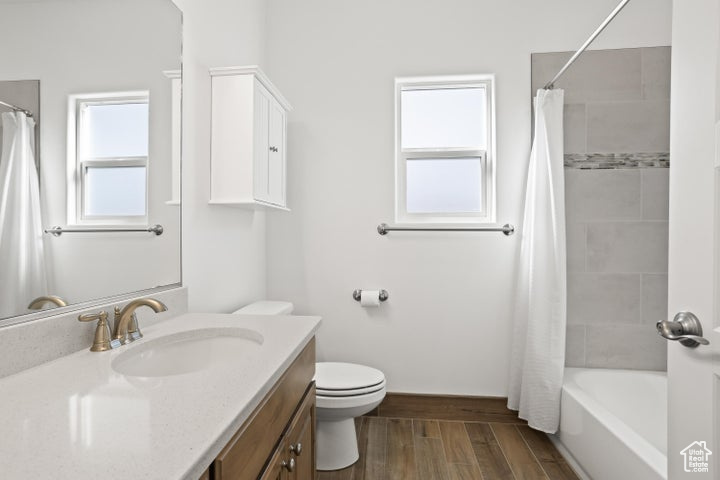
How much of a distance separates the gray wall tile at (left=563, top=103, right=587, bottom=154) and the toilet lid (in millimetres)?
1662

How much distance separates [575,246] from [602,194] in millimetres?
326

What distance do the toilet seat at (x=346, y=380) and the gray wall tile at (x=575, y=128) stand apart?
166 cm

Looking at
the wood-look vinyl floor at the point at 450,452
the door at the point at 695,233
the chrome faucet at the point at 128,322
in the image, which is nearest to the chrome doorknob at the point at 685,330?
the door at the point at 695,233

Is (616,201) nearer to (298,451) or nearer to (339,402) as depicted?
(339,402)

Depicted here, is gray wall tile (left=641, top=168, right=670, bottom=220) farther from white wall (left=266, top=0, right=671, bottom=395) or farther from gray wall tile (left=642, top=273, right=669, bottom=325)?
white wall (left=266, top=0, right=671, bottom=395)

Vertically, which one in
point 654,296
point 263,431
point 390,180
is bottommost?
point 263,431

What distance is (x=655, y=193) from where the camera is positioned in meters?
2.08

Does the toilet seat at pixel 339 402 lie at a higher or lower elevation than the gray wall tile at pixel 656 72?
lower

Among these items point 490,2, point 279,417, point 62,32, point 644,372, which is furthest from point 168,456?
point 490,2

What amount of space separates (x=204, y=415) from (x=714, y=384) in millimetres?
1030

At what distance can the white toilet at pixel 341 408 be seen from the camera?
5.55ft

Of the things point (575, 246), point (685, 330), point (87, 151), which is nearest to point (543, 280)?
point (575, 246)

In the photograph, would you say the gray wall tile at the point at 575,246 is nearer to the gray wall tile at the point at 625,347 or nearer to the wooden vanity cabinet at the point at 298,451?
the gray wall tile at the point at 625,347

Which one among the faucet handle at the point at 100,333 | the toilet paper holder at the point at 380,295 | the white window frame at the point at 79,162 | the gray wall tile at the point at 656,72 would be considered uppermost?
the gray wall tile at the point at 656,72
